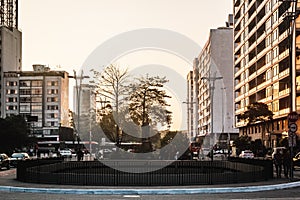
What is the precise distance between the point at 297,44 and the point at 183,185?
52048 mm

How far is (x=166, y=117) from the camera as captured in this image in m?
54.9

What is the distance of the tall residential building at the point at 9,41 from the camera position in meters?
159

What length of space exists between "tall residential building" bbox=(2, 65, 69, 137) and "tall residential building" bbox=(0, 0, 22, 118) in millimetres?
4822

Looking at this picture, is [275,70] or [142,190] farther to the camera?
[275,70]

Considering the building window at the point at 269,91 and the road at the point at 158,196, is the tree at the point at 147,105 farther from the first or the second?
the building window at the point at 269,91

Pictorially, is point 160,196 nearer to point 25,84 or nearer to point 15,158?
point 15,158

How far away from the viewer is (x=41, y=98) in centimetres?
17575

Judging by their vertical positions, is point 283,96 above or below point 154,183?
above

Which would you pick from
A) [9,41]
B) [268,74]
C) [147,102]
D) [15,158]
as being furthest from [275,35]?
[9,41]

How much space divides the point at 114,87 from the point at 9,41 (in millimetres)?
114527

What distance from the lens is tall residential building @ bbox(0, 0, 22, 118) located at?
158550 millimetres

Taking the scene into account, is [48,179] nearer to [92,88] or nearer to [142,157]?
[142,157]

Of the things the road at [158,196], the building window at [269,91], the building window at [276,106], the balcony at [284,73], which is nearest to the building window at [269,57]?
the building window at [269,91]

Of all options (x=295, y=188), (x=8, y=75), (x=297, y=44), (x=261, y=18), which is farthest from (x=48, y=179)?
(x=8, y=75)
